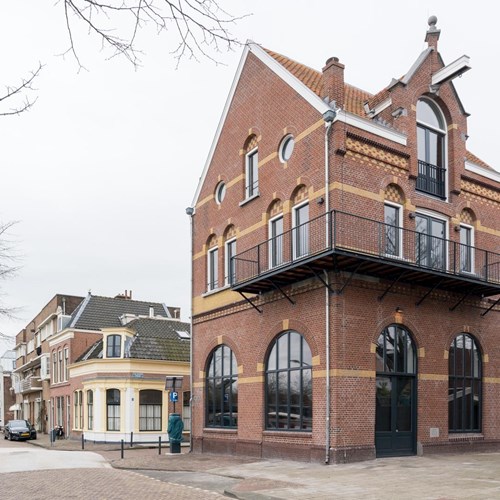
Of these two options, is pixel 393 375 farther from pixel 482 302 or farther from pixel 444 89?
pixel 444 89

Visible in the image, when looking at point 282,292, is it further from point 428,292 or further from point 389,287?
point 428,292

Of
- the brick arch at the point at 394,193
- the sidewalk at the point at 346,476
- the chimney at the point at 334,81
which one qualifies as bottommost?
the sidewalk at the point at 346,476

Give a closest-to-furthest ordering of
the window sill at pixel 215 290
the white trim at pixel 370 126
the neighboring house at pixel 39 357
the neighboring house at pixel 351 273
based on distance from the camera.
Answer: the neighboring house at pixel 351 273 < the white trim at pixel 370 126 < the window sill at pixel 215 290 < the neighboring house at pixel 39 357

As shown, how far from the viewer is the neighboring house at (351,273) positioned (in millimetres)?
18266

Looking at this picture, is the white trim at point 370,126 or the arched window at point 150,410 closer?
the white trim at point 370,126

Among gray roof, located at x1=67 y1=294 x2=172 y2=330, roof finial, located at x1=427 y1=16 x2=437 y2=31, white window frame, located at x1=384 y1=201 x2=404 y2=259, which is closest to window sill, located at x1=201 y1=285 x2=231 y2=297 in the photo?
white window frame, located at x1=384 y1=201 x2=404 y2=259

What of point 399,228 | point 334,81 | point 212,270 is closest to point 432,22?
point 334,81

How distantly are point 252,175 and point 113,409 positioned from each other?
17026 mm

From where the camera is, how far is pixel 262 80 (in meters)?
23.0

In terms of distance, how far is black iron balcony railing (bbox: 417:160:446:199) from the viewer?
21094 millimetres

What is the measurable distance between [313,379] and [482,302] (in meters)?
7.23

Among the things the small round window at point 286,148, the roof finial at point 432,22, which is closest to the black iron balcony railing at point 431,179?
the small round window at point 286,148

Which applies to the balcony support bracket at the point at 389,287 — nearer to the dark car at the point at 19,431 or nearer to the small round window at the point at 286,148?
the small round window at the point at 286,148

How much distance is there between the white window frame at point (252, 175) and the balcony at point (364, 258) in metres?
2.22
